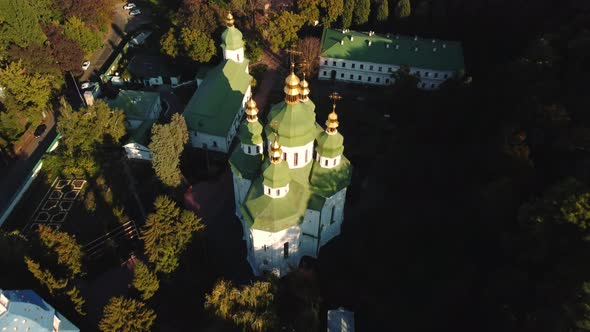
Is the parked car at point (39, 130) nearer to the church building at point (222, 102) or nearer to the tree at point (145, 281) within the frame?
the church building at point (222, 102)

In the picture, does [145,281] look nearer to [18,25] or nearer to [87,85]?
[87,85]

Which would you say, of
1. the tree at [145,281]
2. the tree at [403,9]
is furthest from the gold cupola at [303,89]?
the tree at [403,9]

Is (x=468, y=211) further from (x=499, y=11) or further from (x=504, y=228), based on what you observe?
(x=499, y=11)


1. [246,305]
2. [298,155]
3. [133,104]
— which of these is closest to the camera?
[246,305]

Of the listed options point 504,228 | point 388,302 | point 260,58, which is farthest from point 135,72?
point 504,228

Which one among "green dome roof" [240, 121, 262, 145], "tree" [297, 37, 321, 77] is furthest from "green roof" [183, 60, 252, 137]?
"green dome roof" [240, 121, 262, 145]

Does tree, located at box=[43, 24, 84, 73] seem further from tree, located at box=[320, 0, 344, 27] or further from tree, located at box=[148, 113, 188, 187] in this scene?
tree, located at box=[320, 0, 344, 27]

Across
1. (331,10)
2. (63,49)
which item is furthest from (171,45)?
(331,10)
